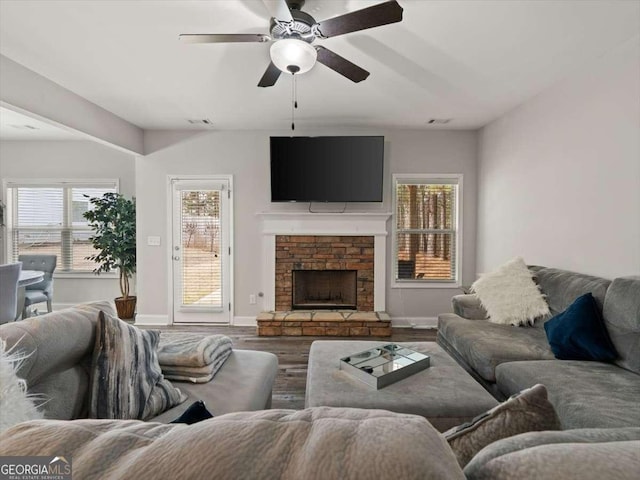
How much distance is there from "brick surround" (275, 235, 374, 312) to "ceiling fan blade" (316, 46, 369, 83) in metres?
2.47

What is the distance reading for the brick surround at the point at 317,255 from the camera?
4629 mm

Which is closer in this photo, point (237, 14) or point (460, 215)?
point (237, 14)

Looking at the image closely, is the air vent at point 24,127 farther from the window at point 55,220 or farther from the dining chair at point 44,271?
the dining chair at point 44,271

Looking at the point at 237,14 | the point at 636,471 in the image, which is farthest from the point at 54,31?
the point at 636,471

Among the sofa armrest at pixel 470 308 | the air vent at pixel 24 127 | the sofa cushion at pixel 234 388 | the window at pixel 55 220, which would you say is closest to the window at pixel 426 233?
the sofa armrest at pixel 470 308

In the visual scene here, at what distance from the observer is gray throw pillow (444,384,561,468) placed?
0.70 m

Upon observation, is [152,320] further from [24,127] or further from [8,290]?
[24,127]

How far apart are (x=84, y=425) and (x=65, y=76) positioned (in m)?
3.63

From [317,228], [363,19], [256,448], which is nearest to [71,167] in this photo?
[317,228]

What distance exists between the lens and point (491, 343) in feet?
8.10

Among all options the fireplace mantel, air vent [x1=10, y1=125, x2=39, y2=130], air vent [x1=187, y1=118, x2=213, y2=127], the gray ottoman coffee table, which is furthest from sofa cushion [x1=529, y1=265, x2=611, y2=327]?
air vent [x1=10, y1=125, x2=39, y2=130]

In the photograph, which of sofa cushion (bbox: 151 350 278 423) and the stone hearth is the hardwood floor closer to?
the stone hearth

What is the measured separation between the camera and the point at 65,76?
3.03 m

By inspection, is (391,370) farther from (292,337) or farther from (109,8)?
(109,8)
